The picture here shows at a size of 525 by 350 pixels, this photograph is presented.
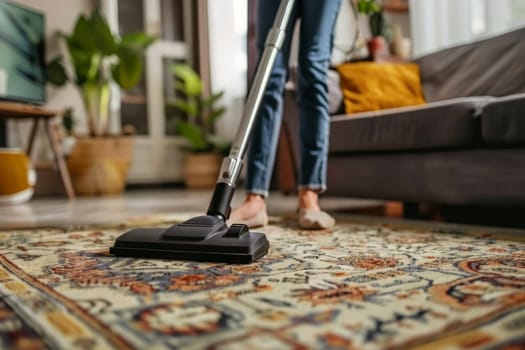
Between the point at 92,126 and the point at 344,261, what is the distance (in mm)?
2878

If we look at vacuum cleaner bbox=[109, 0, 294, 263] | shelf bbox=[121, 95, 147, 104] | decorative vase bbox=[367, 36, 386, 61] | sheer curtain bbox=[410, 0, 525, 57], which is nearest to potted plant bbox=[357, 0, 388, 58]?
decorative vase bbox=[367, 36, 386, 61]

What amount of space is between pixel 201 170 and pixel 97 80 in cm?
101

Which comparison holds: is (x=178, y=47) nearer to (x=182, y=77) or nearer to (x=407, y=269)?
(x=182, y=77)

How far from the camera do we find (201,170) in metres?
3.89

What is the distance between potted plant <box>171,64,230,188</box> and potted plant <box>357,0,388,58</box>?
1.55 m

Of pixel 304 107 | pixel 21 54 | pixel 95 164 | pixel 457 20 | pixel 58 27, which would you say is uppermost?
pixel 58 27

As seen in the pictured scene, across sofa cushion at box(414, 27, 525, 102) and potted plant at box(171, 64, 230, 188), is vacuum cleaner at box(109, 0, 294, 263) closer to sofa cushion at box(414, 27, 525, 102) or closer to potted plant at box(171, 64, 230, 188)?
sofa cushion at box(414, 27, 525, 102)

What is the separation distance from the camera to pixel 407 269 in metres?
0.77

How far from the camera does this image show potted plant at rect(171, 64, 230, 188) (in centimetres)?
386

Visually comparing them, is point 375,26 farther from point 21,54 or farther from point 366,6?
point 21,54

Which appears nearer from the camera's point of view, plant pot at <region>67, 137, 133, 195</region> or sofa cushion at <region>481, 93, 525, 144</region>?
sofa cushion at <region>481, 93, 525, 144</region>

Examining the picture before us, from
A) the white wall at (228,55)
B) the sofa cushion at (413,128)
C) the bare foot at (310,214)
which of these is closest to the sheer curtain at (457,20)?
the white wall at (228,55)

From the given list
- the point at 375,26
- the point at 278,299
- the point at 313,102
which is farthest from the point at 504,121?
the point at 375,26

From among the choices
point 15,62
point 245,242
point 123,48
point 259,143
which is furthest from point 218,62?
point 245,242
